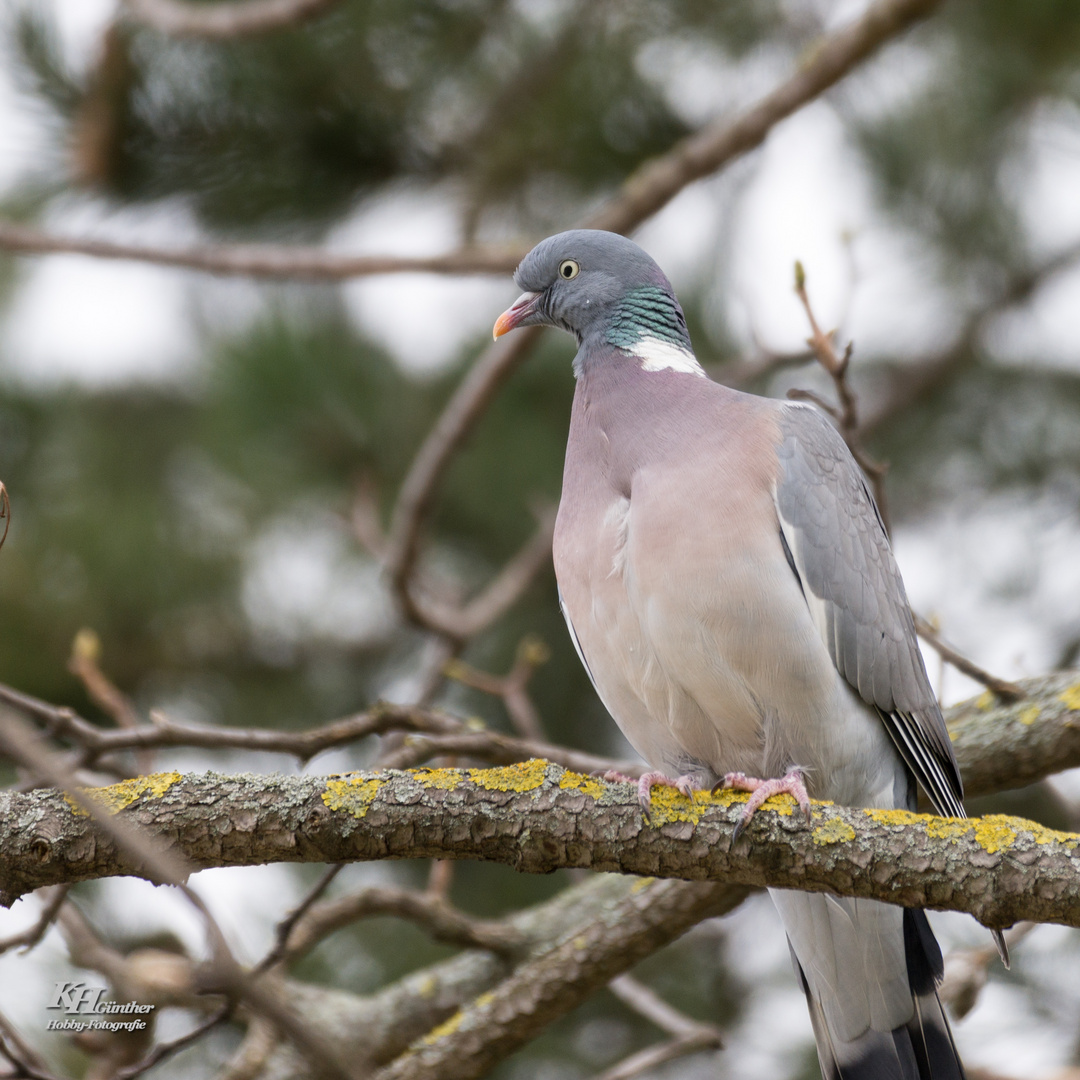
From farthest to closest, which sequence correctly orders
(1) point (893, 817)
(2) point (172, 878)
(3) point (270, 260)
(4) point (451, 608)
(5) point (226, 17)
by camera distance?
(4) point (451, 608)
(3) point (270, 260)
(5) point (226, 17)
(1) point (893, 817)
(2) point (172, 878)

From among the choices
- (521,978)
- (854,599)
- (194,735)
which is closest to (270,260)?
(194,735)

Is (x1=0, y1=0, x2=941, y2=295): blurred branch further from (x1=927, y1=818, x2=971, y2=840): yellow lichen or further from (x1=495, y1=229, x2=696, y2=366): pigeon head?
(x1=927, y1=818, x2=971, y2=840): yellow lichen

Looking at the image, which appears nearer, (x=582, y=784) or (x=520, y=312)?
(x=582, y=784)

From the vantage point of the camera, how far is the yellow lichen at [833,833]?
2.11 m

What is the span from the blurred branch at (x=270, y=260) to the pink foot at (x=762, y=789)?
7.26ft

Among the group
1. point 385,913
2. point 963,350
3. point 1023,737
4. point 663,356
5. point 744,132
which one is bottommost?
point 385,913

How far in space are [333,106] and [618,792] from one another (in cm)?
336

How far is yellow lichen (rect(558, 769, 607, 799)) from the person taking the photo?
2.21 metres

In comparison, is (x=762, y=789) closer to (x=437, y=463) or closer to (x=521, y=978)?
(x=521, y=978)

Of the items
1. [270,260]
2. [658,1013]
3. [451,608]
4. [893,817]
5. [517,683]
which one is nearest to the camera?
[893,817]

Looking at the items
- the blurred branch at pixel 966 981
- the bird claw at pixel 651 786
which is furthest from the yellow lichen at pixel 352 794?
the blurred branch at pixel 966 981

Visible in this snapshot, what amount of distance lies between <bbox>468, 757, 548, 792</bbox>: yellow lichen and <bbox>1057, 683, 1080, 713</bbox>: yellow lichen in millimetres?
1418

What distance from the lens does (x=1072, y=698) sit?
2.91m

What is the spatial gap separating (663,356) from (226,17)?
2.09 metres
